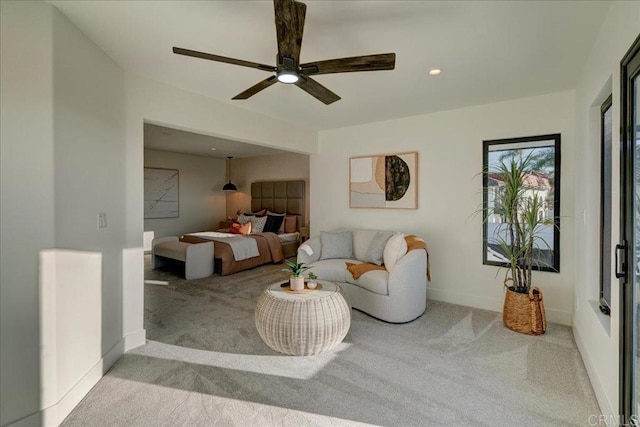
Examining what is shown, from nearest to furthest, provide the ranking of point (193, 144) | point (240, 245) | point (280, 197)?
point (240, 245) → point (193, 144) → point (280, 197)

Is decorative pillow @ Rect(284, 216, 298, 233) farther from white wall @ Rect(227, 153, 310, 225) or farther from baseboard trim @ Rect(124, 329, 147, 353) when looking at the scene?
baseboard trim @ Rect(124, 329, 147, 353)

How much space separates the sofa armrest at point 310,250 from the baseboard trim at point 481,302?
164cm

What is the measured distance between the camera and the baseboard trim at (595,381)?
1.85m

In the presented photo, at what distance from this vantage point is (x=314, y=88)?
2127 millimetres

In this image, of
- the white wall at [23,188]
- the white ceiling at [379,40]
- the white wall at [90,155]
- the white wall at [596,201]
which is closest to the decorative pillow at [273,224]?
the white ceiling at [379,40]

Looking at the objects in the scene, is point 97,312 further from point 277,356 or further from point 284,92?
point 284,92

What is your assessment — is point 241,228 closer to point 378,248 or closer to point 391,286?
point 378,248

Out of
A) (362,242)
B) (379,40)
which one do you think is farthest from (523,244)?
(379,40)

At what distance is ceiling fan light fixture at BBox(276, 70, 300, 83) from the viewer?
1.82 m

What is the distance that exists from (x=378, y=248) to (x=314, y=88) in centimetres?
246

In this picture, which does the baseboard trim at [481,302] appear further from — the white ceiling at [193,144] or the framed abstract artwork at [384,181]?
the white ceiling at [193,144]

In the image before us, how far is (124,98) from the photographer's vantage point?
9.05 ft

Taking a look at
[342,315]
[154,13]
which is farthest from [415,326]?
[154,13]

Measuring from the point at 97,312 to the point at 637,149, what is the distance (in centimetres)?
357
